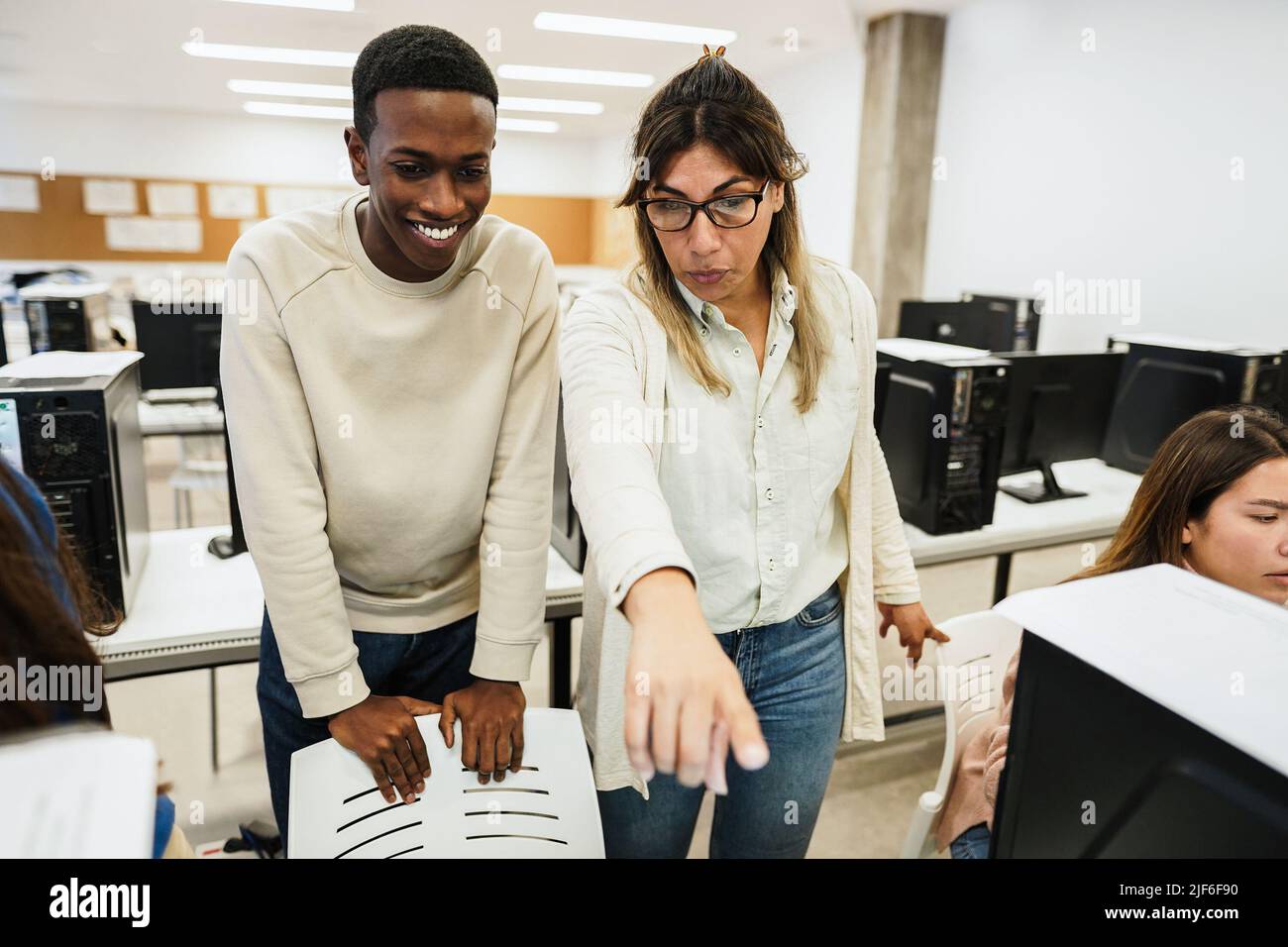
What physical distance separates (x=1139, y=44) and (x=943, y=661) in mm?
4378

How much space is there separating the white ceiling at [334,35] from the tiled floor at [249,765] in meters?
4.03

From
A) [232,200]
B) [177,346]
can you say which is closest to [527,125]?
[232,200]

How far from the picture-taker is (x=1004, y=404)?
222 cm

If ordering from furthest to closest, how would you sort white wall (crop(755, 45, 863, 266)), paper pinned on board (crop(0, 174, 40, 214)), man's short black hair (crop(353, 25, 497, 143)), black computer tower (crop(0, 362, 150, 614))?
paper pinned on board (crop(0, 174, 40, 214)) → white wall (crop(755, 45, 863, 266)) → black computer tower (crop(0, 362, 150, 614)) → man's short black hair (crop(353, 25, 497, 143))

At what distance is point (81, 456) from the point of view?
148 cm

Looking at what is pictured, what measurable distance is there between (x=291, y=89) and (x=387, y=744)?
8282 mm

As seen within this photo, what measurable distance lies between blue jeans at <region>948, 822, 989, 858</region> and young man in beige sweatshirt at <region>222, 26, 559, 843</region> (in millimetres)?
779

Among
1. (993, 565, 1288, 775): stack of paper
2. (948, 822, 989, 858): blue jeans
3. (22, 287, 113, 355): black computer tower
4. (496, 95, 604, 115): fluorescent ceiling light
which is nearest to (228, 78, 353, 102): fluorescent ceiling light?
(496, 95, 604, 115): fluorescent ceiling light

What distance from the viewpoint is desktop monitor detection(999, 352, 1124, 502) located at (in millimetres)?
2568

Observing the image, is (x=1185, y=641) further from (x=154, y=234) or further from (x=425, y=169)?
(x=154, y=234)

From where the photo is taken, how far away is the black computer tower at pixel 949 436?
7.13ft

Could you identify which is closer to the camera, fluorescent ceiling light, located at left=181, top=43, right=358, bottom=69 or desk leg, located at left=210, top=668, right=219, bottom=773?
desk leg, located at left=210, top=668, right=219, bottom=773

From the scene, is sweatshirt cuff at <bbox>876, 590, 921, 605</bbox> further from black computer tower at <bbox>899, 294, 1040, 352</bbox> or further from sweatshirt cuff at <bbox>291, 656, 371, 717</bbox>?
black computer tower at <bbox>899, 294, 1040, 352</bbox>
